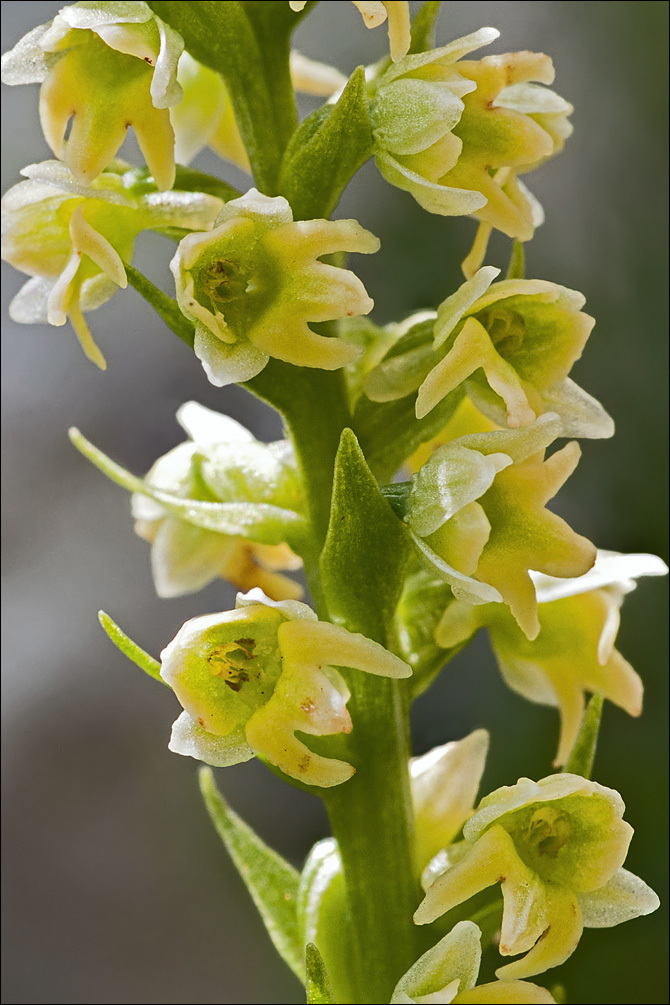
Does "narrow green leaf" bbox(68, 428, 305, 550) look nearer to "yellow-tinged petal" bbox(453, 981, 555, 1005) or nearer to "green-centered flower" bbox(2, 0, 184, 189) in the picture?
"green-centered flower" bbox(2, 0, 184, 189)

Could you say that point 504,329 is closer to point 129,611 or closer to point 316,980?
point 316,980

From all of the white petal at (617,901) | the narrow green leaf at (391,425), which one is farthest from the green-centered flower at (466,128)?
the white petal at (617,901)

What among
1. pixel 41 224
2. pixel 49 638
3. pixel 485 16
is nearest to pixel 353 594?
pixel 41 224

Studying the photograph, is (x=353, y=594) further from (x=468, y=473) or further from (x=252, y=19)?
(x=252, y=19)

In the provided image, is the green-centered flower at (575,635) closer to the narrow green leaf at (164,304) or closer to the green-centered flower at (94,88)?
the narrow green leaf at (164,304)

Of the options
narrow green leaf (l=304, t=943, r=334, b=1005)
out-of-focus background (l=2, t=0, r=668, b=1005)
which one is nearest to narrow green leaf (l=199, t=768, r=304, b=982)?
narrow green leaf (l=304, t=943, r=334, b=1005)
